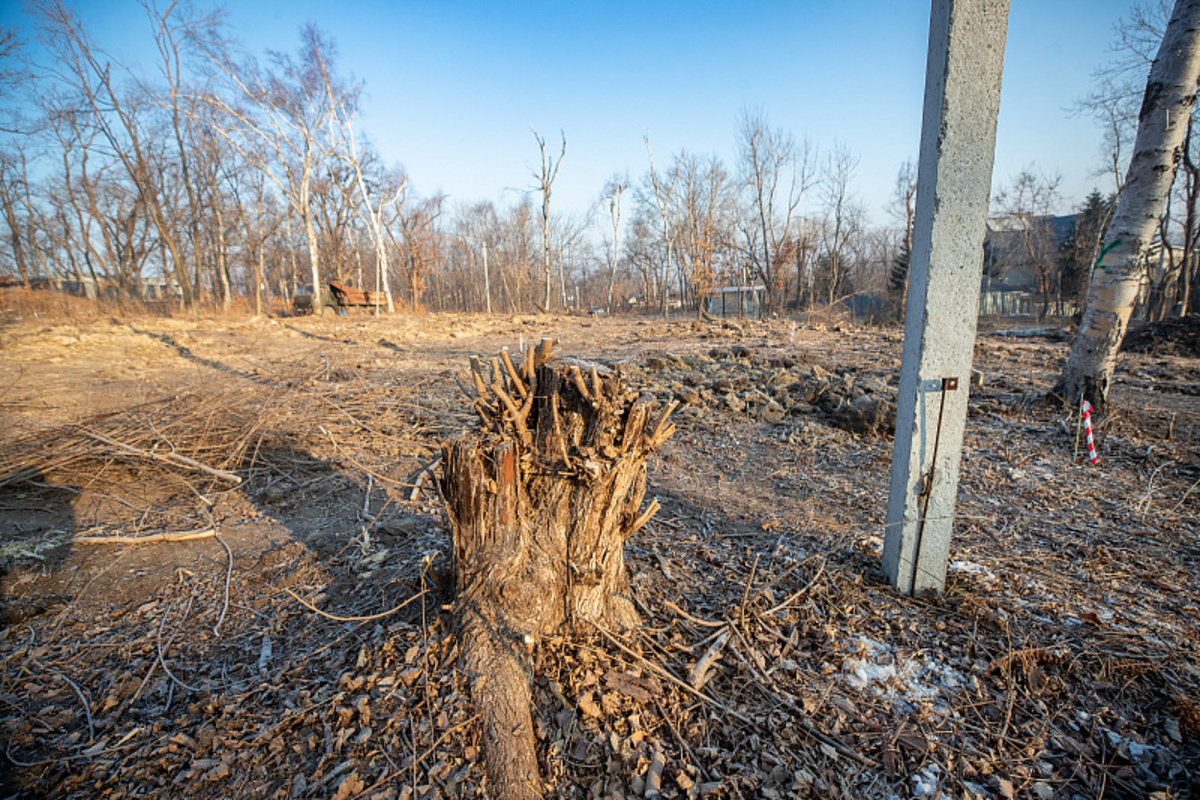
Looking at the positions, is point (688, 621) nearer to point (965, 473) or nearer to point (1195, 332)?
point (965, 473)

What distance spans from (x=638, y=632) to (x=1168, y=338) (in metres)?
18.7

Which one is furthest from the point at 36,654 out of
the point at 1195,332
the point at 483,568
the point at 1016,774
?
the point at 1195,332

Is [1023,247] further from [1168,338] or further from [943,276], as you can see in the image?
[943,276]

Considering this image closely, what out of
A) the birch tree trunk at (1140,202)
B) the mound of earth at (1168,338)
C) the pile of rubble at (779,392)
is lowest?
the pile of rubble at (779,392)

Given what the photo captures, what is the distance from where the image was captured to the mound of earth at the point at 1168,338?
12.2 meters

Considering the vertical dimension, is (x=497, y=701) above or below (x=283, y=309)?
below

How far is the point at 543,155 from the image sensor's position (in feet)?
96.8

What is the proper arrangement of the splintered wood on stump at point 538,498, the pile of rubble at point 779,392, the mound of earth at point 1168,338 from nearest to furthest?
the splintered wood on stump at point 538,498, the pile of rubble at point 779,392, the mound of earth at point 1168,338

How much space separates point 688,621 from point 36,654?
324 centimetres

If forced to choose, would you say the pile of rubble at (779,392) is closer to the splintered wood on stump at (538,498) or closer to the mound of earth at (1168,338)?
the splintered wood on stump at (538,498)

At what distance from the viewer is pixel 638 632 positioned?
2.24 metres

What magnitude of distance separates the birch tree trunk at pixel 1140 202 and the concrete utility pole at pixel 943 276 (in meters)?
4.95

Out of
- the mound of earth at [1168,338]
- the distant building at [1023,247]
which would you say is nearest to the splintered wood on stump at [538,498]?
the mound of earth at [1168,338]

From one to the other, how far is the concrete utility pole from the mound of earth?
1575 cm
